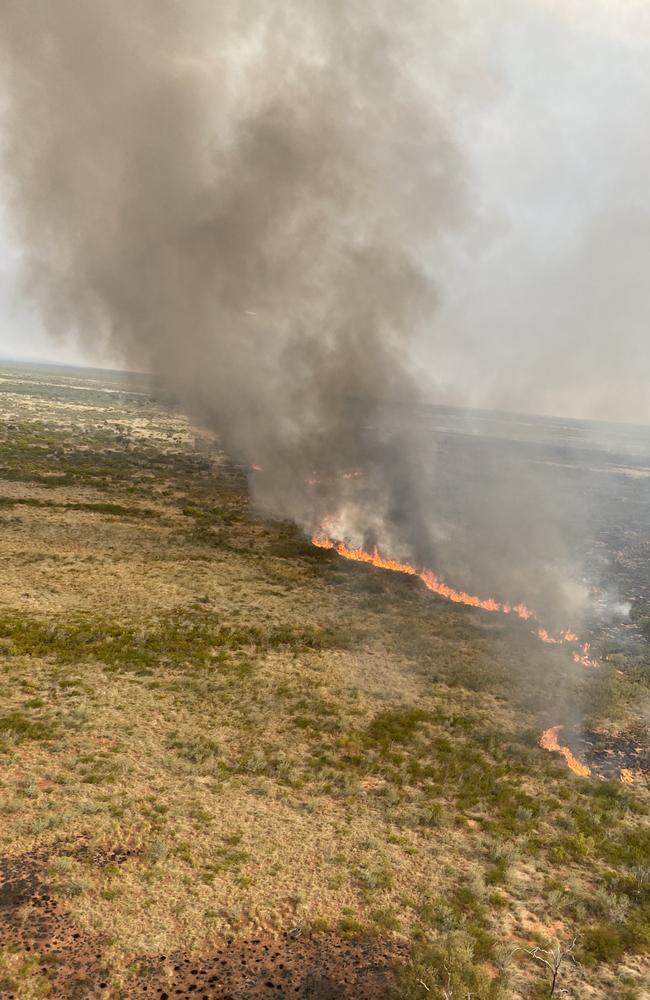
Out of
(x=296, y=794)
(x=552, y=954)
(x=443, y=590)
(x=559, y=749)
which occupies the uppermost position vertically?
(x=443, y=590)

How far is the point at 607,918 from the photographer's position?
12117mm

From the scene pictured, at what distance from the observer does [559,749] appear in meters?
19.2

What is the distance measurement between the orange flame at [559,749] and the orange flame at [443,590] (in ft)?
26.0

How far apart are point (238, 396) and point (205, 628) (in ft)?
253

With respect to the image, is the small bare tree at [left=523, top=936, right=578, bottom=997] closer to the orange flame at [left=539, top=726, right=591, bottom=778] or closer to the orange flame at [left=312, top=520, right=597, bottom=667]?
the orange flame at [left=539, top=726, right=591, bottom=778]

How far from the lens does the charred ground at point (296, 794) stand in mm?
10445

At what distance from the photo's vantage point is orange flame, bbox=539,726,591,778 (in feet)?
59.1

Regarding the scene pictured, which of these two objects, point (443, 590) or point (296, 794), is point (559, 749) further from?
point (443, 590)

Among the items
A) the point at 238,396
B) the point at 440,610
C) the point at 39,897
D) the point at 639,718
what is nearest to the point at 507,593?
the point at 440,610

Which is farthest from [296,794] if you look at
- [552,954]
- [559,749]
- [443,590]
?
[443,590]

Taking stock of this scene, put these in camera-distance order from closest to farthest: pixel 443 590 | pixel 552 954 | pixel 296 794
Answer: pixel 552 954, pixel 296 794, pixel 443 590

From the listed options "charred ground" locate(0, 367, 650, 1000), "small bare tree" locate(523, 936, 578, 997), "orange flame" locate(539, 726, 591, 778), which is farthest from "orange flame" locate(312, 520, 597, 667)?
"small bare tree" locate(523, 936, 578, 997)

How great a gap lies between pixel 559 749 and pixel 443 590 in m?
16.4

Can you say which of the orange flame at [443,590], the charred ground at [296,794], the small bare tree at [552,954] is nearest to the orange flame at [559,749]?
the charred ground at [296,794]
